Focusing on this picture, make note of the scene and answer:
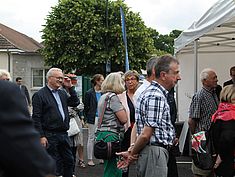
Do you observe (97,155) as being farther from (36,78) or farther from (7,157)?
(36,78)

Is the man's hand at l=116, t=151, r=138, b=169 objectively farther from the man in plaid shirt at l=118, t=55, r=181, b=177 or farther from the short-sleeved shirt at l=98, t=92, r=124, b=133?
the short-sleeved shirt at l=98, t=92, r=124, b=133

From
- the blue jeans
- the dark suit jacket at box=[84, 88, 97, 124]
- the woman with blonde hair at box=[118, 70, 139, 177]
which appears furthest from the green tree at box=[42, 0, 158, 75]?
the blue jeans

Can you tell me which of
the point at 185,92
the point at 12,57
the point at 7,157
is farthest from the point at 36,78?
the point at 7,157

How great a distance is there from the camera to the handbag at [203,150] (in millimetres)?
5229

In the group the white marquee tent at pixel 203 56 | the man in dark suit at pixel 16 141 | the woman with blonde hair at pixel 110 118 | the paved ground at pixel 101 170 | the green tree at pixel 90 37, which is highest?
the green tree at pixel 90 37

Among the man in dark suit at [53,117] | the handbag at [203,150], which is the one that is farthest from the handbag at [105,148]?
the handbag at [203,150]

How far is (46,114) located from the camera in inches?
228

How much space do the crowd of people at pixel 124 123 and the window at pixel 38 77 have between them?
89.4 ft

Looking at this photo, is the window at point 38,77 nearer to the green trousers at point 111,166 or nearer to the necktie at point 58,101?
the necktie at point 58,101

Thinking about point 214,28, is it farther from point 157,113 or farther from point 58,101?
point 157,113

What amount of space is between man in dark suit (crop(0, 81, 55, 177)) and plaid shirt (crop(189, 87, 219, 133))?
458cm

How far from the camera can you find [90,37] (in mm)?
27672

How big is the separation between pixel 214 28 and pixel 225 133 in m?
2.45

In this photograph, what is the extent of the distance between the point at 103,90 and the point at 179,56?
708 cm
